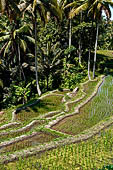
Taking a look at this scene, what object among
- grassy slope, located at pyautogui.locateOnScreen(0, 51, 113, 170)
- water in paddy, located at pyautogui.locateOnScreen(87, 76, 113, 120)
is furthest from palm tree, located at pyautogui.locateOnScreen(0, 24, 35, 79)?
grassy slope, located at pyautogui.locateOnScreen(0, 51, 113, 170)

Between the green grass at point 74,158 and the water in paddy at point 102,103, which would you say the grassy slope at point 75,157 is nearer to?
the green grass at point 74,158

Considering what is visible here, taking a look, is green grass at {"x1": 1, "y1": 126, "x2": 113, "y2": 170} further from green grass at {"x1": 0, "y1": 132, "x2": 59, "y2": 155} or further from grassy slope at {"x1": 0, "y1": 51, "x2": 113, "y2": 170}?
green grass at {"x1": 0, "y1": 132, "x2": 59, "y2": 155}

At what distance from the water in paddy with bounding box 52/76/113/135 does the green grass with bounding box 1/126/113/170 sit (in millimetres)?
1886

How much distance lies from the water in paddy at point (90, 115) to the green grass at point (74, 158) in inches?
74.3

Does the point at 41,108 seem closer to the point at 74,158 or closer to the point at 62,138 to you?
the point at 62,138

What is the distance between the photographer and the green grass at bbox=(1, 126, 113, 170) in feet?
20.3

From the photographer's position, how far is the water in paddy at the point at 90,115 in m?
9.77

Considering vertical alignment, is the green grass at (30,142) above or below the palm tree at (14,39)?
below

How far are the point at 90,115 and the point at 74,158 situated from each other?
4740 mm

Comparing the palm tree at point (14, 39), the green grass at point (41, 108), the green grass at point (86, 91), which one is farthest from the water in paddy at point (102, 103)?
the palm tree at point (14, 39)

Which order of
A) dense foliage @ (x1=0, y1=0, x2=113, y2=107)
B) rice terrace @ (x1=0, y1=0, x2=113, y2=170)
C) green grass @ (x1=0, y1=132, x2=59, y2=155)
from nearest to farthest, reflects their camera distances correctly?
rice terrace @ (x1=0, y1=0, x2=113, y2=170), green grass @ (x1=0, y1=132, x2=59, y2=155), dense foliage @ (x1=0, y1=0, x2=113, y2=107)

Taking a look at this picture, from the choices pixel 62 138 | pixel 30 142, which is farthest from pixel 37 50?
pixel 62 138

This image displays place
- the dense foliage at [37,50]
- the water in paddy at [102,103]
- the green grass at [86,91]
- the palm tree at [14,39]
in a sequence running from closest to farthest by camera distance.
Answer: the water in paddy at [102,103] → the green grass at [86,91] → the dense foliage at [37,50] → the palm tree at [14,39]

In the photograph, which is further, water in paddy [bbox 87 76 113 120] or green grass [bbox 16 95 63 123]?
green grass [bbox 16 95 63 123]
